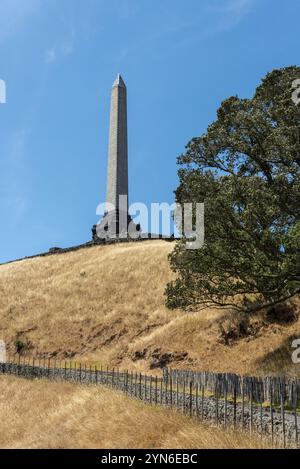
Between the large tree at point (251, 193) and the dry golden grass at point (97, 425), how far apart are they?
7.52m

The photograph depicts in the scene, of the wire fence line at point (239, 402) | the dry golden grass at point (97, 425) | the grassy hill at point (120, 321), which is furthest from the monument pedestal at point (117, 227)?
the wire fence line at point (239, 402)

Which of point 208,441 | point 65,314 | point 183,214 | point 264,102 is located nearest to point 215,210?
point 183,214

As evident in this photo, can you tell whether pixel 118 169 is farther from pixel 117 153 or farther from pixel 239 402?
pixel 239 402

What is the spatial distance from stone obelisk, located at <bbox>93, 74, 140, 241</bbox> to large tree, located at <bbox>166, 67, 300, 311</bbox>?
145ft

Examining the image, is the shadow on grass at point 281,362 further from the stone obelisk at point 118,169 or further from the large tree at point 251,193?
the stone obelisk at point 118,169

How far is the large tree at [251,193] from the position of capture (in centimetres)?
1969

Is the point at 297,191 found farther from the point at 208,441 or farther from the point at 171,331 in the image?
the point at 171,331

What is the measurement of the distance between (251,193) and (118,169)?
162 ft

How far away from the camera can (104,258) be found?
5784cm

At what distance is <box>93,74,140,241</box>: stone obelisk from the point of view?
6756cm

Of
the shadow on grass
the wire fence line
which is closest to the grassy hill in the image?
the shadow on grass

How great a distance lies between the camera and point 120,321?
39219 millimetres

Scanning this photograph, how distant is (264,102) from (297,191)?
5.60 meters
